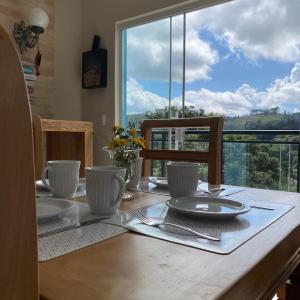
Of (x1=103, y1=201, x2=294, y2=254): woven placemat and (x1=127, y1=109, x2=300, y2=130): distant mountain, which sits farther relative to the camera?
(x1=127, y1=109, x2=300, y2=130): distant mountain

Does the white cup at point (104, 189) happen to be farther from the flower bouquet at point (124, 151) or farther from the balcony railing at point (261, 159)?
the balcony railing at point (261, 159)

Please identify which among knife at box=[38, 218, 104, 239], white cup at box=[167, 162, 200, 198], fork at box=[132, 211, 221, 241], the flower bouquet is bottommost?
knife at box=[38, 218, 104, 239]

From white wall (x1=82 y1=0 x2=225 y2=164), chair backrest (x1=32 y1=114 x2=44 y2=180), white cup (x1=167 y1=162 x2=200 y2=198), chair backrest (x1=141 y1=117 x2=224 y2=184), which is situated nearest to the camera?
white cup (x1=167 y1=162 x2=200 y2=198)

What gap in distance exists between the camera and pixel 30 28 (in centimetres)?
274

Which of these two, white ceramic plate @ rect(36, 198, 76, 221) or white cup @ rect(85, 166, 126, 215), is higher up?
white cup @ rect(85, 166, 126, 215)

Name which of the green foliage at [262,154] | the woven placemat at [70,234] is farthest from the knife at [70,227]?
the green foliage at [262,154]

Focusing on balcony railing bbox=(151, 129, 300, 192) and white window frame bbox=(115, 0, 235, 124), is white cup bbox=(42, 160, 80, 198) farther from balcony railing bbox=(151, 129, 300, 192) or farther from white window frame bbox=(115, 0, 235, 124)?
white window frame bbox=(115, 0, 235, 124)

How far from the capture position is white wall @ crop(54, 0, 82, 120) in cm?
316

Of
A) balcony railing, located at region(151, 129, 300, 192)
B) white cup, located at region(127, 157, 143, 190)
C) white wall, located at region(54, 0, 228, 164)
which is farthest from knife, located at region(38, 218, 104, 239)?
white wall, located at region(54, 0, 228, 164)

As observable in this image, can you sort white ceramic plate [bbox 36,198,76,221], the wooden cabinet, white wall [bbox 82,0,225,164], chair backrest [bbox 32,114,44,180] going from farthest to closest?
white wall [bbox 82,0,225,164], the wooden cabinet, chair backrest [bbox 32,114,44,180], white ceramic plate [bbox 36,198,76,221]

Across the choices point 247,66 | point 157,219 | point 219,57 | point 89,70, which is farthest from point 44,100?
point 157,219

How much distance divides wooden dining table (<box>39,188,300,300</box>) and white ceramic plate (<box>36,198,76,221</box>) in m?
0.16

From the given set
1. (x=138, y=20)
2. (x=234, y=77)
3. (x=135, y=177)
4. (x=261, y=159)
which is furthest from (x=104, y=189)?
(x=138, y=20)

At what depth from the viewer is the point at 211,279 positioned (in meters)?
0.39
